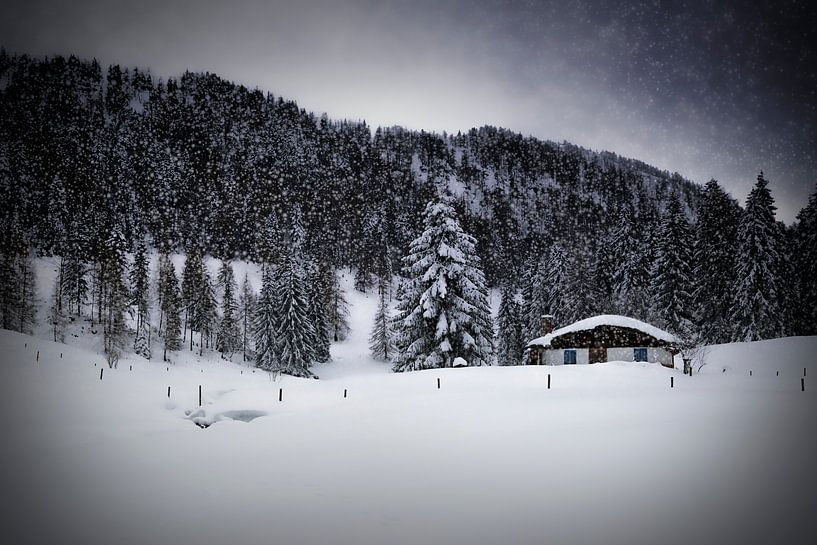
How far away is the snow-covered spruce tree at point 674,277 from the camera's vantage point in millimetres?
43750

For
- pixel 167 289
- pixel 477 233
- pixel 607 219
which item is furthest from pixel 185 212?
pixel 607 219

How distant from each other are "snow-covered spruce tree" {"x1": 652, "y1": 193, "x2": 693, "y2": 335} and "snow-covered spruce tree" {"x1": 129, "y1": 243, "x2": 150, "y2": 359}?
59.4 metres

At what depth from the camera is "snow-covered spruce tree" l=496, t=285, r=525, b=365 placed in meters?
57.0

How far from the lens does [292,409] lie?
64.4 ft

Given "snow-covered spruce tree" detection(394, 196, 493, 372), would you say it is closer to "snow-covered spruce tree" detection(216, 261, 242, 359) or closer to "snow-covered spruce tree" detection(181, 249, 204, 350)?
"snow-covered spruce tree" detection(216, 261, 242, 359)

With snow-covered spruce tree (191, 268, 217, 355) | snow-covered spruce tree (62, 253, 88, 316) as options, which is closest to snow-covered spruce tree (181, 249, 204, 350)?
snow-covered spruce tree (191, 268, 217, 355)

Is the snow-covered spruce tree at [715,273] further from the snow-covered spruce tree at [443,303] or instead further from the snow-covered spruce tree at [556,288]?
the snow-covered spruce tree at [443,303]

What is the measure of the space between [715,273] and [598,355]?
65.2 ft

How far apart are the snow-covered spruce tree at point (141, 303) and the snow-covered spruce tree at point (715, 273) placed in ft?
204

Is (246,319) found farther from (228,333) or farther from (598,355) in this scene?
(598,355)

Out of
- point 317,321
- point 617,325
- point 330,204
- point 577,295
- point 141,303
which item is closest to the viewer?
point 617,325

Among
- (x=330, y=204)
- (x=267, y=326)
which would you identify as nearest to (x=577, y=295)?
(x=267, y=326)

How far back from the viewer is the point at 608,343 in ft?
109

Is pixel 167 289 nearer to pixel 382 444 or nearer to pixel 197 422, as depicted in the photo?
pixel 197 422
